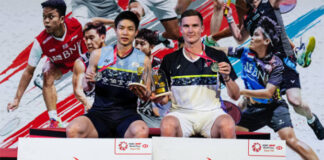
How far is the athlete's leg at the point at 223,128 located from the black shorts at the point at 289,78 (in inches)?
43.1

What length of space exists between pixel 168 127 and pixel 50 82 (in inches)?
57.8

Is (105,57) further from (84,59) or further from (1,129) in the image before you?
(1,129)

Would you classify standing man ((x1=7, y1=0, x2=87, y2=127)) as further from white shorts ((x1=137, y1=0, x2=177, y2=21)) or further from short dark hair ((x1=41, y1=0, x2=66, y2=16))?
white shorts ((x1=137, y1=0, x2=177, y2=21))

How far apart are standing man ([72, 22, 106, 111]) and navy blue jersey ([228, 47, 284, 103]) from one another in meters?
1.25

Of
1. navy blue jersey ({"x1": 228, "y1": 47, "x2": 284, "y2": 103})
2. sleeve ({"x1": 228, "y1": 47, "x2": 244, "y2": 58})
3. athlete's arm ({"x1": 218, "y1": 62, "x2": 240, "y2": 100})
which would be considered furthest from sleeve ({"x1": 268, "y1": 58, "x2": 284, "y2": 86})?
athlete's arm ({"x1": 218, "y1": 62, "x2": 240, "y2": 100})

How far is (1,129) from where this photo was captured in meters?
3.15

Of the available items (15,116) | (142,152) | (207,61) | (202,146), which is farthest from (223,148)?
(15,116)

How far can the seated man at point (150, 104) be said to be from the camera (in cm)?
313

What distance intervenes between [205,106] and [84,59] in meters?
1.27

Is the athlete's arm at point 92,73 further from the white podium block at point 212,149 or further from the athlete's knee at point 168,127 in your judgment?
the white podium block at point 212,149

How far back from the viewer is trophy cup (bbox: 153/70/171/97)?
2617 mm

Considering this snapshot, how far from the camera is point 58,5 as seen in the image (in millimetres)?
3201

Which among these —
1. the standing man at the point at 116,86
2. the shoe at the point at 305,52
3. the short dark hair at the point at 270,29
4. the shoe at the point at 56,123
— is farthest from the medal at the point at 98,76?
the shoe at the point at 305,52

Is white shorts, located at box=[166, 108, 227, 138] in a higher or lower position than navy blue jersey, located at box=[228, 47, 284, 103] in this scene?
lower
